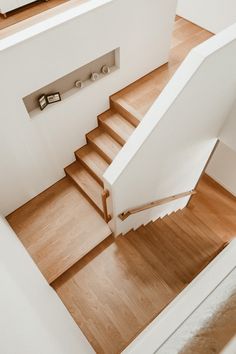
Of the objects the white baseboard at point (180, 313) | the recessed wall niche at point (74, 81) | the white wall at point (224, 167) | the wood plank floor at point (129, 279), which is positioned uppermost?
the recessed wall niche at point (74, 81)

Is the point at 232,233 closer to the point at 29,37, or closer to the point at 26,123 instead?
the point at 26,123

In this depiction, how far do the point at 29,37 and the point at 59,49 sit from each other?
0.39 m

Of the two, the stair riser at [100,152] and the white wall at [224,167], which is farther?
the white wall at [224,167]

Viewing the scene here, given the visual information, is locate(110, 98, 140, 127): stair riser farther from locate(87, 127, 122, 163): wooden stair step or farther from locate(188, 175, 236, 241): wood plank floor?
locate(188, 175, 236, 241): wood plank floor

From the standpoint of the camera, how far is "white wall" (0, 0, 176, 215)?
9.18 ft

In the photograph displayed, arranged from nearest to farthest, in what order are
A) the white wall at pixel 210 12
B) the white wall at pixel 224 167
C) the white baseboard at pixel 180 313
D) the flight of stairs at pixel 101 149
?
the white baseboard at pixel 180 313 < the flight of stairs at pixel 101 149 < the white wall at pixel 210 12 < the white wall at pixel 224 167

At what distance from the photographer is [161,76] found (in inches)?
170

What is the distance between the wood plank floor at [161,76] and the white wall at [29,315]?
8.19 feet

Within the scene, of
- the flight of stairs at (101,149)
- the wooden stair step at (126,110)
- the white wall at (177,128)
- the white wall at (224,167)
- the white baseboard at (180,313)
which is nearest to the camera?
the white baseboard at (180,313)

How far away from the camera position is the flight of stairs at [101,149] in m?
3.99

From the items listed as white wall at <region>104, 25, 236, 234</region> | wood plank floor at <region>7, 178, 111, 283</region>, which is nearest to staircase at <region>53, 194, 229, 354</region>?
wood plank floor at <region>7, 178, 111, 283</region>

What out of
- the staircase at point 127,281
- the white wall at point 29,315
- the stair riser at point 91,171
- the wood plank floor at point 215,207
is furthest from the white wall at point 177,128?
the wood plank floor at point 215,207

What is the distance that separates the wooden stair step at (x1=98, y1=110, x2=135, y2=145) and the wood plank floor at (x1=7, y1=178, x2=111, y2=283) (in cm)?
107

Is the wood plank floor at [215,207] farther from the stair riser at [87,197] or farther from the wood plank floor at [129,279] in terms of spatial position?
the stair riser at [87,197]
